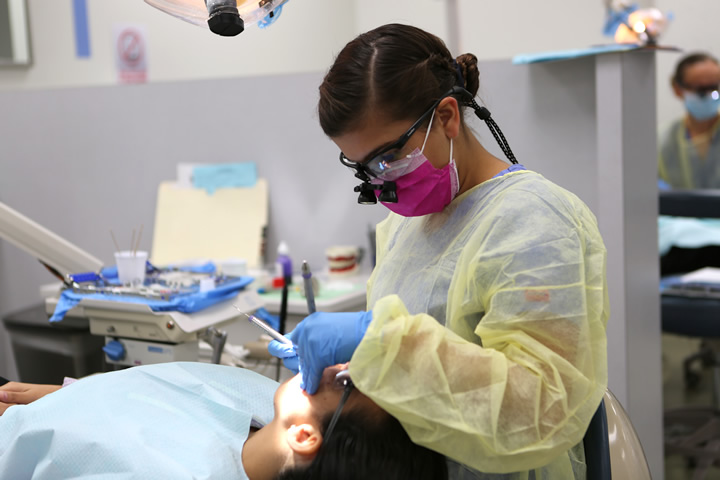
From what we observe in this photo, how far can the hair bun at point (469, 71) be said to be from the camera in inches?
43.8

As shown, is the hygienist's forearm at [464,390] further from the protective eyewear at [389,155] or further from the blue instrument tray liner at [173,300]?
the blue instrument tray liner at [173,300]

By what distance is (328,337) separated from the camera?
926mm

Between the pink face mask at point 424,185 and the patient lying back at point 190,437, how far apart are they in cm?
28

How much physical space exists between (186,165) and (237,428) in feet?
5.51

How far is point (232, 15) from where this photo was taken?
93cm

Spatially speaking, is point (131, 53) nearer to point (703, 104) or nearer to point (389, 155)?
point (703, 104)

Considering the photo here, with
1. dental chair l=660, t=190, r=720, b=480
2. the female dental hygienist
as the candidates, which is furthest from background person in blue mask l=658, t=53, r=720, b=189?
the female dental hygienist

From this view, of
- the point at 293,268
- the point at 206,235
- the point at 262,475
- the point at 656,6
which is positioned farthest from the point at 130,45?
the point at 262,475

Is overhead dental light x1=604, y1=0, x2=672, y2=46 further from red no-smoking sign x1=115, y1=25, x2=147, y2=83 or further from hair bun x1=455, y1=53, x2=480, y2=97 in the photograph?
red no-smoking sign x1=115, y1=25, x2=147, y2=83

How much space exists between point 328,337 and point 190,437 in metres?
0.32

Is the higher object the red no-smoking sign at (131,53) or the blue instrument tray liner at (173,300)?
the red no-smoking sign at (131,53)

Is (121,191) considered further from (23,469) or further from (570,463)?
(570,463)

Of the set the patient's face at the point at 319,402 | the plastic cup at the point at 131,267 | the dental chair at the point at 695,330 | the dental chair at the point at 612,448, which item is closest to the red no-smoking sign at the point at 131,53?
the plastic cup at the point at 131,267

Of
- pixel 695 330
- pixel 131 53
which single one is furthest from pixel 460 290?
pixel 131 53
